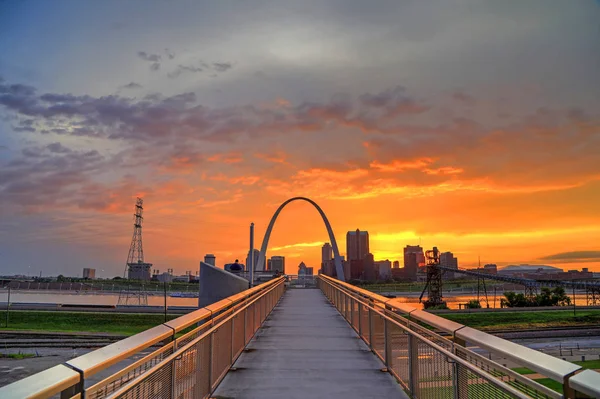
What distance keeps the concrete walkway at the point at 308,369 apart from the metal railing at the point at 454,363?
1.34ft

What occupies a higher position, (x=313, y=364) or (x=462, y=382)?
(x=462, y=382)

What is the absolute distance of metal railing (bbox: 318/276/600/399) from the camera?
8.98ft

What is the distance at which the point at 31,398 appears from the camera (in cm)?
207

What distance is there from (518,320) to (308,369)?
62.2 m

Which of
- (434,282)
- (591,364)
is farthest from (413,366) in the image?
(434,282)

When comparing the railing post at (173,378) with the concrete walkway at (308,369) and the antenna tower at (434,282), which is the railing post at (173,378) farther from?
the antenna tower at (434,282)

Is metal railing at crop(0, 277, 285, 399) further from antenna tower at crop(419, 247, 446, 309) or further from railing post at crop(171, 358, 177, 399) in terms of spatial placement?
antenna tower at crop(419, 247, 446, 309)

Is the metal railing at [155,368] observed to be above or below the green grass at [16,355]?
above

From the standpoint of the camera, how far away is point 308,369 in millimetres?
8062

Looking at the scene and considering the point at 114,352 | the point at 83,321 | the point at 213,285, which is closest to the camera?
the point at 114,352

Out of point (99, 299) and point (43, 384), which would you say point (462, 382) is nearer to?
point (43, 384)

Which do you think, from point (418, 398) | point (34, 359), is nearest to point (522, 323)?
point (34, 359)

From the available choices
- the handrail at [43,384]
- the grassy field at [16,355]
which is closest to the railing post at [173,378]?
the handrail at [43,384]

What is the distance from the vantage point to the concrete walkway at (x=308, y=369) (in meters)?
6.63
